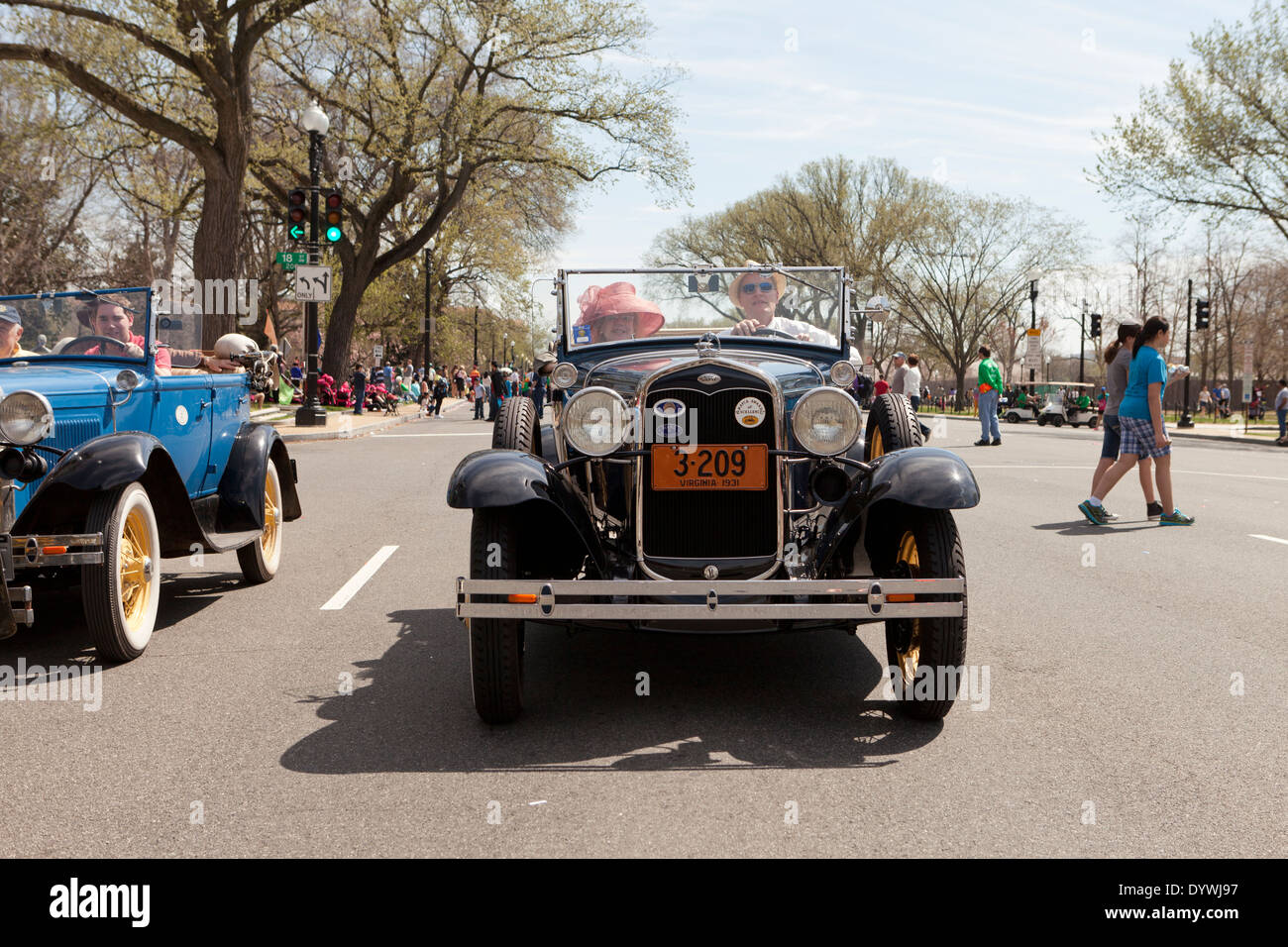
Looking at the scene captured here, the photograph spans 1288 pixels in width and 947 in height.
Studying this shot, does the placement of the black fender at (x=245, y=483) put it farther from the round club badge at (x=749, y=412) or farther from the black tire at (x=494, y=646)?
the round club badge at (x=749, y=412)

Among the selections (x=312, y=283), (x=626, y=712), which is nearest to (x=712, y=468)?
(x=626, y=712)

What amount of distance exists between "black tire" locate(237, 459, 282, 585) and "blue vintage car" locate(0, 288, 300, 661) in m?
0.01

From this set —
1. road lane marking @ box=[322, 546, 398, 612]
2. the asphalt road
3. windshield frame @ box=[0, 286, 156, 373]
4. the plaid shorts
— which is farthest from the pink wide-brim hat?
the plaid shorts

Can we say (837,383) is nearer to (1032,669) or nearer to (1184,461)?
(1032,669)

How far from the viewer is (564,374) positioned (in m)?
5.68

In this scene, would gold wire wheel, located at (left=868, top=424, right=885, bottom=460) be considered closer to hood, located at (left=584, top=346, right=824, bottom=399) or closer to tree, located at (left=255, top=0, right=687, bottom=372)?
hood, located at (left=584, top=346, right=824, bottom=399)

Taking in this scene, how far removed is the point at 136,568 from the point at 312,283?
16.0 meters

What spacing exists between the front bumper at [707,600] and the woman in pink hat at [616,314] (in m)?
2.50

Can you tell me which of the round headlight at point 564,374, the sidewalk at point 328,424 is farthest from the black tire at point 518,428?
the sidewalk at point 328,424

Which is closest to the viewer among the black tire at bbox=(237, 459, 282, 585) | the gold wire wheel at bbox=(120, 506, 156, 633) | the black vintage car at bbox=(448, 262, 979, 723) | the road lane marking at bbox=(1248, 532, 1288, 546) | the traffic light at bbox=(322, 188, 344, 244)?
the black vintage car at bbox=(448, 262, 979, 723)

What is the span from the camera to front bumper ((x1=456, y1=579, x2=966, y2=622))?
13.3 feet

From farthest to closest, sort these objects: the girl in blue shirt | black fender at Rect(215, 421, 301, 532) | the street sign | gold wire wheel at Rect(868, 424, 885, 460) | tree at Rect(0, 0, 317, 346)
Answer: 1. the street sign
2. tree at Rect(0, 0, 317, 346)
3. the girl in blue shirt
4. black fender at Rect(215, 421, 301, 532)
5. gold wire wheel at Rect(868, 424, 885, 460)

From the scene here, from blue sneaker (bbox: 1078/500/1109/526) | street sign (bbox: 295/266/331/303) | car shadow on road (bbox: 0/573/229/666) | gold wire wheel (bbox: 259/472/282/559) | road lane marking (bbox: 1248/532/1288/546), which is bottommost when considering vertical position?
car shadow on road (bbox: 0/573/229/666)

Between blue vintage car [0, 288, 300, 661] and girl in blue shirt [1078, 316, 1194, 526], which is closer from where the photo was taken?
blue vintage car [0, 288, 300, 661]
